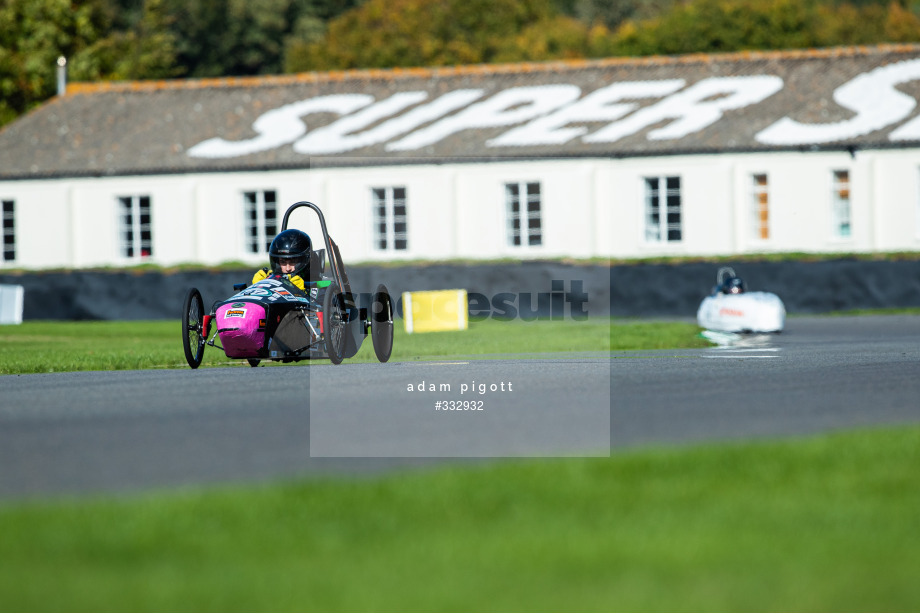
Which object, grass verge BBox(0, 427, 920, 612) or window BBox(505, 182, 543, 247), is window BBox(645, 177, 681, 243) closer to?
window BBox(505, 182, 543, 247)

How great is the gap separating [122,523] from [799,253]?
27.1 m

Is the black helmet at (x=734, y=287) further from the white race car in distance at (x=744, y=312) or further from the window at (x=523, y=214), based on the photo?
the window at (x=523, y=214)

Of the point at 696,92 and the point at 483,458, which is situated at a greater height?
the point at 696,92

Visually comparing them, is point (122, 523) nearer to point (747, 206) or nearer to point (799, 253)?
point (799, 253)

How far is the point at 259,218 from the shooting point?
3909 centimetres

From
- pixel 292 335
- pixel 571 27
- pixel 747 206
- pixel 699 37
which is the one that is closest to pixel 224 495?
pixel 292 335

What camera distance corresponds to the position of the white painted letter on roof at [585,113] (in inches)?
1468

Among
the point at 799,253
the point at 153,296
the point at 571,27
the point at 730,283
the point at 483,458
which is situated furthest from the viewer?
the point at 571,27

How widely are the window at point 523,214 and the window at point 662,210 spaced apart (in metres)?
2.75

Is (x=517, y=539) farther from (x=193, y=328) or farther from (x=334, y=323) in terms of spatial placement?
(x=193, y=328)

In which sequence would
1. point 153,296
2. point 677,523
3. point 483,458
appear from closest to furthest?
1. point 677,523
2. point 483,458
3. point 153,296

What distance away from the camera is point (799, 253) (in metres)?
32.3

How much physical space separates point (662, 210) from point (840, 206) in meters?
4.26

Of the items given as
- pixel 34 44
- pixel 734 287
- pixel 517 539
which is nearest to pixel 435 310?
pixel 734 287
